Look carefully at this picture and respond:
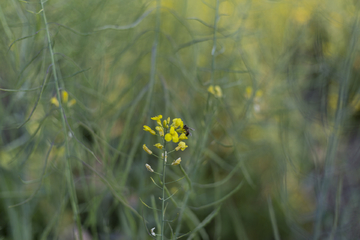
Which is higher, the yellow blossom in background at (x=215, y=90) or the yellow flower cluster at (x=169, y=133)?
the yellow flower cluster at (x=169, y=133)

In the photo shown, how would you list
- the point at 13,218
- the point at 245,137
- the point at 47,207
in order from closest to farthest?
the point at 13,218, the point at 47,207, the point at 245,137

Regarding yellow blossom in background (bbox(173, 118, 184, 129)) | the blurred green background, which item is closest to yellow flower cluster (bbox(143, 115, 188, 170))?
yellow blossom in background (bbox(173, 118, 184, 129))

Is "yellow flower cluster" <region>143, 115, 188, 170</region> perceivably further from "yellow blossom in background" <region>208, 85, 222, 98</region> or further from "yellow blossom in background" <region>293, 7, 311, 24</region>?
"yellow blossom in background" <region>293, 7, 311, 24</region>

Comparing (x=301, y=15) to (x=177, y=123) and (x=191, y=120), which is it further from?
(x=177, y=123)

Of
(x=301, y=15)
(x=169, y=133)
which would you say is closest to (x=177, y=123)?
(x=169, y=133)

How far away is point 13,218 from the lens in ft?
1.98

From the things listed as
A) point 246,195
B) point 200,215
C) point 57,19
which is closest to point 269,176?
point 246,195

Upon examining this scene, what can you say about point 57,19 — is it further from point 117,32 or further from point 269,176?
point 269,176

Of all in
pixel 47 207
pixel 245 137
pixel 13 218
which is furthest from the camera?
pixel 245 137

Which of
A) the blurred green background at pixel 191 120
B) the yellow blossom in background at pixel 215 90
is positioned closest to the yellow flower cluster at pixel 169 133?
the yellow blossom in background at pixel 215 90

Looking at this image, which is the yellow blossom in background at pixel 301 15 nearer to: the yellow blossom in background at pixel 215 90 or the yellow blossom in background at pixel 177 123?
the yellow blossom in background at pixel 215 90

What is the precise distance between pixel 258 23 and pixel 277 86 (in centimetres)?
21

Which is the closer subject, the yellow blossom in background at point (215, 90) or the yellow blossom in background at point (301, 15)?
the yellow blossom in background at point (215, 90)

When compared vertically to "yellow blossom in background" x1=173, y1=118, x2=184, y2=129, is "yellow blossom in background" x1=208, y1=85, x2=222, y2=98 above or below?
below
